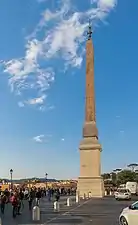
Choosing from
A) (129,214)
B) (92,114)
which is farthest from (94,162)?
(129,214)

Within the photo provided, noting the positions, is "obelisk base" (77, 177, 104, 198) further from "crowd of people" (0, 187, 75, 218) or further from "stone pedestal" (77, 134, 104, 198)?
"crowd of people" (0, 187, 75, 218)

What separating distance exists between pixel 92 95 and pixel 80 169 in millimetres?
10100

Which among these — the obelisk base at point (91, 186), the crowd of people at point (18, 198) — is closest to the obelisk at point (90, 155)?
the obelisk base at point (91, 186)

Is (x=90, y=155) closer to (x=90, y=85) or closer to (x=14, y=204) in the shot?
(x=90, y=85)

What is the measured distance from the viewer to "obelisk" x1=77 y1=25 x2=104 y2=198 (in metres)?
52.9

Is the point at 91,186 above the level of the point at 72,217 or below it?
above

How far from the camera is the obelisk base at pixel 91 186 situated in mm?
52438

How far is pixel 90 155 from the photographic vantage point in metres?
54.3

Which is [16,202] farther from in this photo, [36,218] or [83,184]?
[83,184]

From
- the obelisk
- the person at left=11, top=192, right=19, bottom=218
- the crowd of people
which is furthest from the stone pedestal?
the person at left=11, top=192, right=19, bottom=218

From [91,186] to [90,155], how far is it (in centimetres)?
411

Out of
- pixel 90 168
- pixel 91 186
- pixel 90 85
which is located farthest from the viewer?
pixel 90 85

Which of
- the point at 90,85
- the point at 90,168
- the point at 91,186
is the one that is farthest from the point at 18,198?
the point at 90,85

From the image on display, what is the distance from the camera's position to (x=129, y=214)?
1477 centimetres
